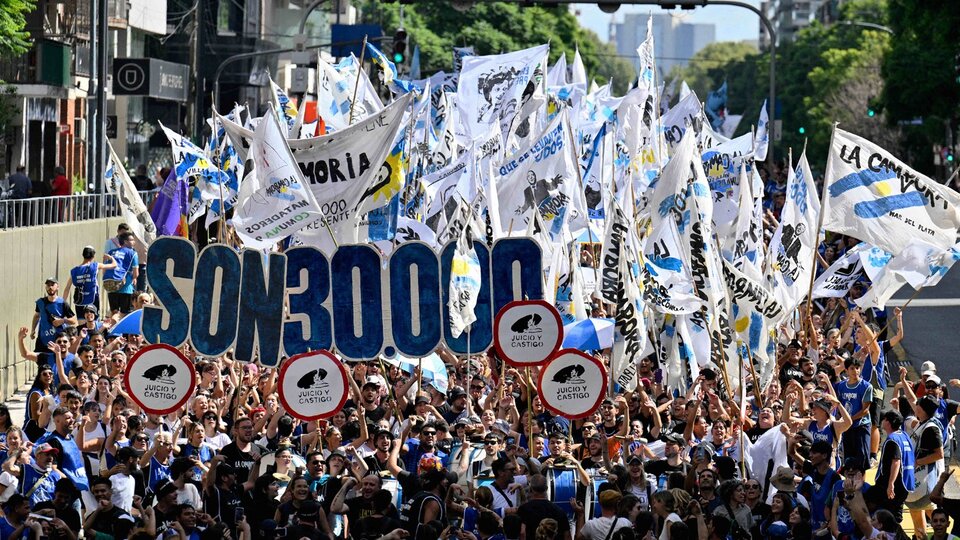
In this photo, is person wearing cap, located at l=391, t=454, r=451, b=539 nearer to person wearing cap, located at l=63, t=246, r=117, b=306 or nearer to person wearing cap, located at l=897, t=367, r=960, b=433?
person wearing cap, located at l=897, t=367, r=960, b=433

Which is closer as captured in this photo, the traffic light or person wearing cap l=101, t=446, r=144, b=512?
person wearing cap l=101, t=446, r=144, b=512

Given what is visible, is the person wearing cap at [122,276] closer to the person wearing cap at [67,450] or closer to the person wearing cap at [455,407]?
the person wearing cap at [455,407]

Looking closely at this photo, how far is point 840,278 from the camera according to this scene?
19625 mm

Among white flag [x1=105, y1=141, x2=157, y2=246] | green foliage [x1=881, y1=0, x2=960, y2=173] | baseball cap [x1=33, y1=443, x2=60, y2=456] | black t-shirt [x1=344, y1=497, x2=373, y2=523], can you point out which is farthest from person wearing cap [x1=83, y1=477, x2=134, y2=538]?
green foliage [x1=881, y1=0, x2=960, y2=173]

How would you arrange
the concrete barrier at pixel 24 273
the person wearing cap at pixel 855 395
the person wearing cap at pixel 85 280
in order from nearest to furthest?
the person wearing cap at pixel 855 395
the person wearing cap at pixel 85 280
the concrete barrier at pixel 24 273

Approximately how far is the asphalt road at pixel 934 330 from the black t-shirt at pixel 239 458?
13438 millimetres

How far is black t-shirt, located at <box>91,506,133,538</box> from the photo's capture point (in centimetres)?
1225

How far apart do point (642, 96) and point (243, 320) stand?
14152 millimetres

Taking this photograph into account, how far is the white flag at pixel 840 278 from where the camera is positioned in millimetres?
19453

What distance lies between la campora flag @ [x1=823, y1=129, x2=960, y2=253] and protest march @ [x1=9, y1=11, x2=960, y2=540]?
2cm

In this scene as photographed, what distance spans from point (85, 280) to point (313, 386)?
30.9 ft

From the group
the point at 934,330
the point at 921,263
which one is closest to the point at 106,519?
the point at 921,263

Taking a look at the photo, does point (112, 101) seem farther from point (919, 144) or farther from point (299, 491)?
point (299, 491)

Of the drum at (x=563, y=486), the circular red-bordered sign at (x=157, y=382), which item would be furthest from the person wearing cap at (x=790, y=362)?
the circular red-bordered sign at (x=157, y=382)
